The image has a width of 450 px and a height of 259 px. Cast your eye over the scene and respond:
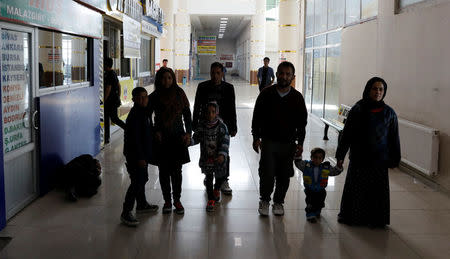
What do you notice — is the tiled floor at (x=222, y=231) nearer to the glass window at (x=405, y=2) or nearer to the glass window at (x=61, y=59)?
the glass window at (x=61, y=59)

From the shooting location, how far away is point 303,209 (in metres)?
4.75

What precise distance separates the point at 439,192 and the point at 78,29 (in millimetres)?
4965

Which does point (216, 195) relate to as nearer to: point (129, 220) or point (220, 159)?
point (220, 159)

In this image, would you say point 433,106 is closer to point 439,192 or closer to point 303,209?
point 439,192

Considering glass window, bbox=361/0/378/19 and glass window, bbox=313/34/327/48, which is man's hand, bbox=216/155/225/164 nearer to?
glass window, bbox=361/0/378/19

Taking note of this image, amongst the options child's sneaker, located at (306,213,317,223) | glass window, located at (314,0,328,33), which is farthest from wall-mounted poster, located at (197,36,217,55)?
child's sneaker, located at (306,213,317,223)

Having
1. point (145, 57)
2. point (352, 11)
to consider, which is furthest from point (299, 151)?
point (145, 57)

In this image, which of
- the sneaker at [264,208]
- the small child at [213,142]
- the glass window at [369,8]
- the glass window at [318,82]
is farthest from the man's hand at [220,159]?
the glass window at [318,82]

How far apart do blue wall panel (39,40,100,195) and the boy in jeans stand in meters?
1.41

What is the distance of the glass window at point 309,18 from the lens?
546 inches

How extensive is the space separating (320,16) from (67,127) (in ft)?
29.1

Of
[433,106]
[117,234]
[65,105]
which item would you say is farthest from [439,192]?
[65,105]

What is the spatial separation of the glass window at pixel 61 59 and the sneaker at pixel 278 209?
2.88 meters

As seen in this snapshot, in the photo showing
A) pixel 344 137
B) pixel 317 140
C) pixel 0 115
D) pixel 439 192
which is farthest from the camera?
pixel 317 140
